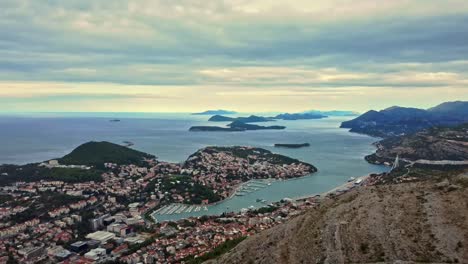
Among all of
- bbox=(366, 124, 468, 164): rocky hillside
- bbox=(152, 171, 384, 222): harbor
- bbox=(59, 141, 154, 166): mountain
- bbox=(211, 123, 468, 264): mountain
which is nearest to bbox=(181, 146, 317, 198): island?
bbox=(152, 171, 384, 222): harbor

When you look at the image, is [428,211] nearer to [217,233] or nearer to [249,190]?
[217,233]

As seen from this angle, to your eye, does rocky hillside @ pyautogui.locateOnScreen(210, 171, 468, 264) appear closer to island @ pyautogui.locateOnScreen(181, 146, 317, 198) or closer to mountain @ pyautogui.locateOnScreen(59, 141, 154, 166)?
island @ pyautogui.locateOnScreen(181, 146, 317, 198)

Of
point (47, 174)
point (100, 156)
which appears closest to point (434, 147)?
point (100, 156)

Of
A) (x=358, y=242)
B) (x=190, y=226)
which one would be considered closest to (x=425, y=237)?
(x=358, y=242)

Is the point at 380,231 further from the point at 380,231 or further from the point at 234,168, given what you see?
the point at 234,168

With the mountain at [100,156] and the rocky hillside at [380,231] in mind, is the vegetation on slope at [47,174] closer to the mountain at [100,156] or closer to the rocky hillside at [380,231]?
the mountain at [100,156]

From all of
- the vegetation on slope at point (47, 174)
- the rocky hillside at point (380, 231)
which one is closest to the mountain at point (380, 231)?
the rocky hillside at point (380, 231)
